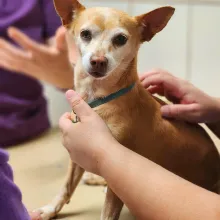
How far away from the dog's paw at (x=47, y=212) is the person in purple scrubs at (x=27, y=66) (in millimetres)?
468

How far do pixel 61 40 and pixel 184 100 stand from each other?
398 mm

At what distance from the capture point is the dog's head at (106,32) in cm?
69

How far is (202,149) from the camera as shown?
0.82m

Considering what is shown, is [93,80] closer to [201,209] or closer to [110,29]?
[110,29]

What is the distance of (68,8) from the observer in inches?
28.9

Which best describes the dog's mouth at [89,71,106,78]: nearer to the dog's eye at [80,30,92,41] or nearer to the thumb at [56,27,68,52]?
the dog's eye at [80,30,92,41]

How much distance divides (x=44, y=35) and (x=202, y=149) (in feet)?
2.53

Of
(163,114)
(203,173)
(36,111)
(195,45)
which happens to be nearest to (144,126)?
(163,114)

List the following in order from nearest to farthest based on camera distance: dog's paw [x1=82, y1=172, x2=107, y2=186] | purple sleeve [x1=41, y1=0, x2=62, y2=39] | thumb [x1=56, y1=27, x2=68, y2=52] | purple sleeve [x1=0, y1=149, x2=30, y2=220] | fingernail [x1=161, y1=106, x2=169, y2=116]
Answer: purple sleeve [x1=0, y1=149, x2=30, y2=220] < fingernail [x1=161, y1=106, x2=169, y2=116] < dog's paw [x1=82, y1=172, x2=107, y2=186] < thumb [x1=56, y1=27, x2=68, y2=52] < purple sleeve [x1=41, y1=0, x2=62, y2=39]

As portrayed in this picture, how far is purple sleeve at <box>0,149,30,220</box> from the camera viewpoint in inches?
22.5

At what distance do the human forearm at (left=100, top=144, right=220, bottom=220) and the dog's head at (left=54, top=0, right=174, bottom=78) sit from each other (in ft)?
0.45

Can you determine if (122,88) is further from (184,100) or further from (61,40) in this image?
(61,40)

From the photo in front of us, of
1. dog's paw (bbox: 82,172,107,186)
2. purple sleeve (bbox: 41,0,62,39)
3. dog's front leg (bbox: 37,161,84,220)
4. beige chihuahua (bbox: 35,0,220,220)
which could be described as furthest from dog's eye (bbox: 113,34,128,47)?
purple sleeve (bbox: 41,0,62,39)

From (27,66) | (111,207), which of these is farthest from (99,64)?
(27,66)
